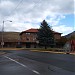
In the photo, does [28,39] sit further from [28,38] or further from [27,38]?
[27,38]

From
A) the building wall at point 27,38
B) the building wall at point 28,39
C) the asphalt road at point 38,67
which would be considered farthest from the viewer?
the building wall at point 27,38

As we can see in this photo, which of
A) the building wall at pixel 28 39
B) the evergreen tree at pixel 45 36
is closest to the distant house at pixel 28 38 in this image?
the building wall at pixel 28 39

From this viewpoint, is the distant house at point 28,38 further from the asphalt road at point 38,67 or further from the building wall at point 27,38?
the asphalt road at point 38,67

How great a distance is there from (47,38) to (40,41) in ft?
10.4

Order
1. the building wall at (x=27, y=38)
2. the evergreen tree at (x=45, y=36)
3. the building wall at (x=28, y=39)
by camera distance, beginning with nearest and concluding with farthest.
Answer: the evergreen tree at (x=45, y=36), the building wall at (x=28, y=39), the building wall at (x=27, y=38)

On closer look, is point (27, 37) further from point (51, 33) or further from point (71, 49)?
point (71, 49)

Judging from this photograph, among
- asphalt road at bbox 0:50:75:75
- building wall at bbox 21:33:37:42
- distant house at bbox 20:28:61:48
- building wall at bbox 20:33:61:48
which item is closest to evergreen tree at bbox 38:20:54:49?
distant house at bbox 20:28:61:48

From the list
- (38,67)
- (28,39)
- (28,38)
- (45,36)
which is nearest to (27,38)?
(28,38)

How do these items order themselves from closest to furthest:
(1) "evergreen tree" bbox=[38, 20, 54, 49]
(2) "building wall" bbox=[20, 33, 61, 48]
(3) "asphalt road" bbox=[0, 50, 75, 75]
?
(3) "asphalt road" bbox=[0, 50, 75, 75] → (1) "evergreen tree" bbox=[38, 20, 54, 49] → (2) "building wall" bbox=[20, 33, 61, 48]

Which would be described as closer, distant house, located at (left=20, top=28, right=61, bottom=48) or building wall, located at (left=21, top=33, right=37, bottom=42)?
distant house, located at (left=20, top=28, right=61, bottom=48)

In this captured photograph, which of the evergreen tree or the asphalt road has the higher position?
the evergreen tree

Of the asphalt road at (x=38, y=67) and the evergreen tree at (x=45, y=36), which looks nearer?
the asphalt road at (x=38, y=67)

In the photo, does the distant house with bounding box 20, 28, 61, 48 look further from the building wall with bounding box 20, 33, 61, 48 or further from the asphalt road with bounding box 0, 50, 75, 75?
the asphalt road with bounding box 0, 50, 75, 75

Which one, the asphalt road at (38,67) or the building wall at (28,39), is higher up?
the building wall at (28,39)
